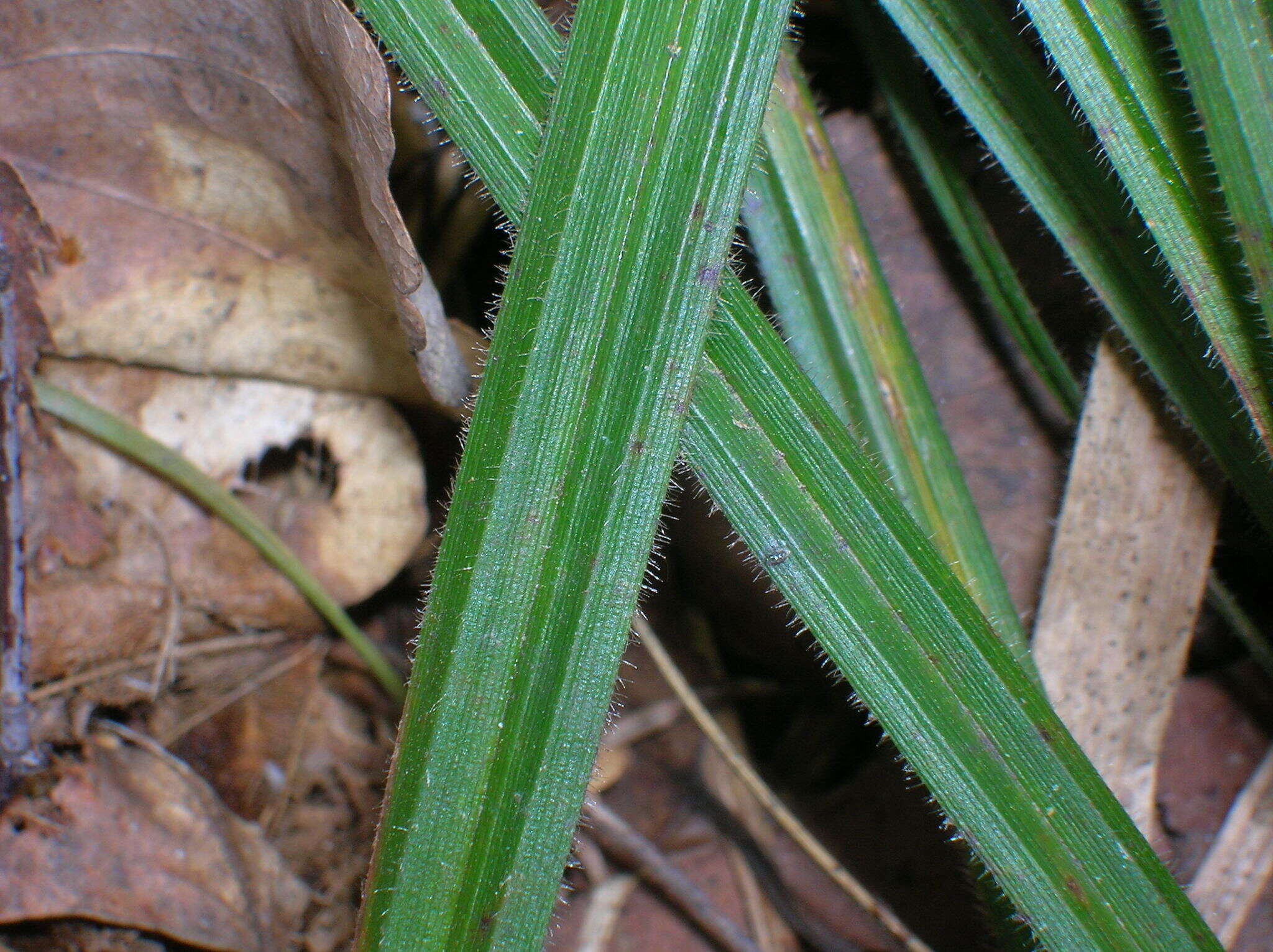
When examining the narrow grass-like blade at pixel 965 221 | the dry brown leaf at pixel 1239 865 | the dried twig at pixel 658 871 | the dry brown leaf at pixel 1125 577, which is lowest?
the dried twig at pixel 658 871

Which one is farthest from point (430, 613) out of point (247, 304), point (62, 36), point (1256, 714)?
point (1256, 714)

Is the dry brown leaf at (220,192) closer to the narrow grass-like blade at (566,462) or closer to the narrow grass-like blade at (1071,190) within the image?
the narrow grass-like blade at (566,462)

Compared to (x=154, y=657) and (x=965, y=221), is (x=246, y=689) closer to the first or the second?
(x=154, y=657)

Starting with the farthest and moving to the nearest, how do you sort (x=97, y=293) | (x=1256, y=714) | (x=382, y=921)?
(x=1256, y=714)
(x=97, y=293)
(x=382, y=921)

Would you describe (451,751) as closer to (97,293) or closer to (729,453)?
(729,453)

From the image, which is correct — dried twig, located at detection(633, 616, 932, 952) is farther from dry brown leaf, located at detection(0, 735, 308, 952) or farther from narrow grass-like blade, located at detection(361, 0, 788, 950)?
dry brown leaf, located at detection(0, 735, 308, 952)

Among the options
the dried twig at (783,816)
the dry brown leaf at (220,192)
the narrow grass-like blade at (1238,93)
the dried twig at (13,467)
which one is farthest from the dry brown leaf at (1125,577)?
the dried twig at (13,467)
